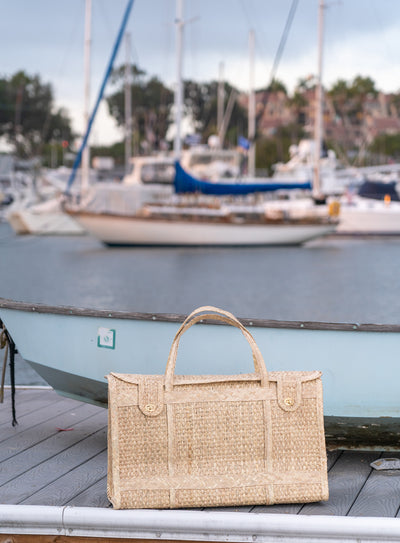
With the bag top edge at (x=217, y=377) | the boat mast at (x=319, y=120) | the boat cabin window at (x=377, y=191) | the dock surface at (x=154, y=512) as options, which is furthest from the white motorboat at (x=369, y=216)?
the bag top edge at (x=217, y=377)

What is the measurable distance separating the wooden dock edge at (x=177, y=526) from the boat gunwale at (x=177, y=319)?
3.25 ft

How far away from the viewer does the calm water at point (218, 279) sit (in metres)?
17.3

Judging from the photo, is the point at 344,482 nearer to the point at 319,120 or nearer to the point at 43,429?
the point at 43,429

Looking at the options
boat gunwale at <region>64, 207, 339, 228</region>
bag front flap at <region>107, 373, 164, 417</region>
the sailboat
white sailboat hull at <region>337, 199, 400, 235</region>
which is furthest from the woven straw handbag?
white sailboat hull at <region>337, 199, 400, 235</region>

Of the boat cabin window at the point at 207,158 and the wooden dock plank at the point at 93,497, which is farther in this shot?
the boat cabin window at the point at 207,158

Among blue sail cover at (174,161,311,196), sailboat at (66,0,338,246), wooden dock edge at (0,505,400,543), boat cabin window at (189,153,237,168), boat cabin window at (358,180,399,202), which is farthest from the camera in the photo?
boat cabin window at (189,153,237,168)

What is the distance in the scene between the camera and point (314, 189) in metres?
34.2

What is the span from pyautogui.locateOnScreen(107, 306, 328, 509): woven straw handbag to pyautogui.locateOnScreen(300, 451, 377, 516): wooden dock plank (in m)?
0.06

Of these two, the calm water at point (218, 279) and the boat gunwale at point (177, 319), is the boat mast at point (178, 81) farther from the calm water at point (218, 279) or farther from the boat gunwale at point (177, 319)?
the boat gunwale at point (177, 319)

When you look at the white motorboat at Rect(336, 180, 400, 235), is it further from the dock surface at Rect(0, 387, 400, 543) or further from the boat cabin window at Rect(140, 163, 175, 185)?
the dock surface at Rect(0, 387, 400, 543)

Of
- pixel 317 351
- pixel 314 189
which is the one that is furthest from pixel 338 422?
pixel 314 189

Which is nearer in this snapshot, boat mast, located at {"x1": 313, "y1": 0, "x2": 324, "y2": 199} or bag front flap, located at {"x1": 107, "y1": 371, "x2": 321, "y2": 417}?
bag front flap, located at {"x1": 107, "y1": 371, "x2": 321, "y2": 417}

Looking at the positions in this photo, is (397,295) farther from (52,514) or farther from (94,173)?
(94,173)

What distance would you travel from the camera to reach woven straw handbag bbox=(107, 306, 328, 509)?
10.5 feet
